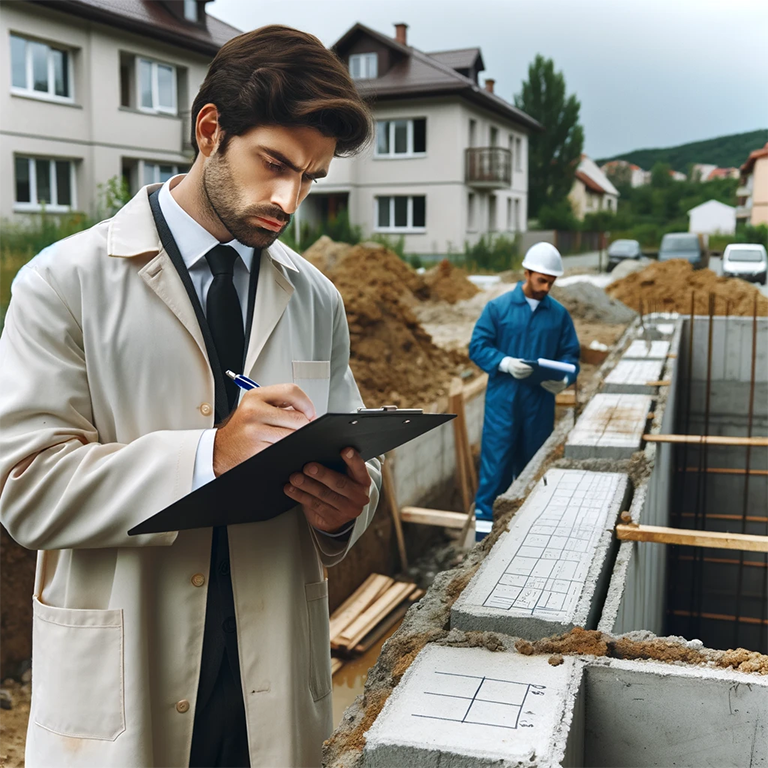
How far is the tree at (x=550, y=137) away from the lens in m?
46.8

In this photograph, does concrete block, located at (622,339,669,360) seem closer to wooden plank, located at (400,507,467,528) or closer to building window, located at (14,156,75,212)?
wooden plank, located at (400,507,467,528)

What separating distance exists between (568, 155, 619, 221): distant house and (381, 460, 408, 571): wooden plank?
170 ft

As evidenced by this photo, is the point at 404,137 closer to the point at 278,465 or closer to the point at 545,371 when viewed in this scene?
the point at 545,371

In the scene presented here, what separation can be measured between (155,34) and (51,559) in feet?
63.9

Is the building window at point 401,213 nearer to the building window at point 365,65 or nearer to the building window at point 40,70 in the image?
the building window at point 365,65

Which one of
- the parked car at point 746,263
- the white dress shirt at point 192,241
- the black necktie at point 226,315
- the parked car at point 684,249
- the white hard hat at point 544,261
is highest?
the parked car at point 684,249

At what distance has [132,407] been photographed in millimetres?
1695

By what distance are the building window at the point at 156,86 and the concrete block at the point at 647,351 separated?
14849mm

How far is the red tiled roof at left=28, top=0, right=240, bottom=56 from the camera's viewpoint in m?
17.0

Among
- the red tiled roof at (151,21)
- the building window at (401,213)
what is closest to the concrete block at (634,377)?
the red tiled roof at (151,21)


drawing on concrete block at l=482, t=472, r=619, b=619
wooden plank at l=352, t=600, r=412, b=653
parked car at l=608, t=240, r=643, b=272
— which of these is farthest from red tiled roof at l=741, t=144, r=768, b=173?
drawing on concrete block at l=482, t=472, r=619, b=619

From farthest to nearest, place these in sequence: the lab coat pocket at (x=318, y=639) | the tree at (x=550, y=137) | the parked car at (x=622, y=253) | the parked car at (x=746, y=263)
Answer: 1. the tree at (x=550, y=137)
2. the parked car at (x=622, y=253)
3. the parked car at (x=746, y=263)
4. the lab coat pocket at (x=318, y=639)

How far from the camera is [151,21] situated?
61.7 feet

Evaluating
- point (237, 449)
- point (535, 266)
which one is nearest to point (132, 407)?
point (237, 449)
